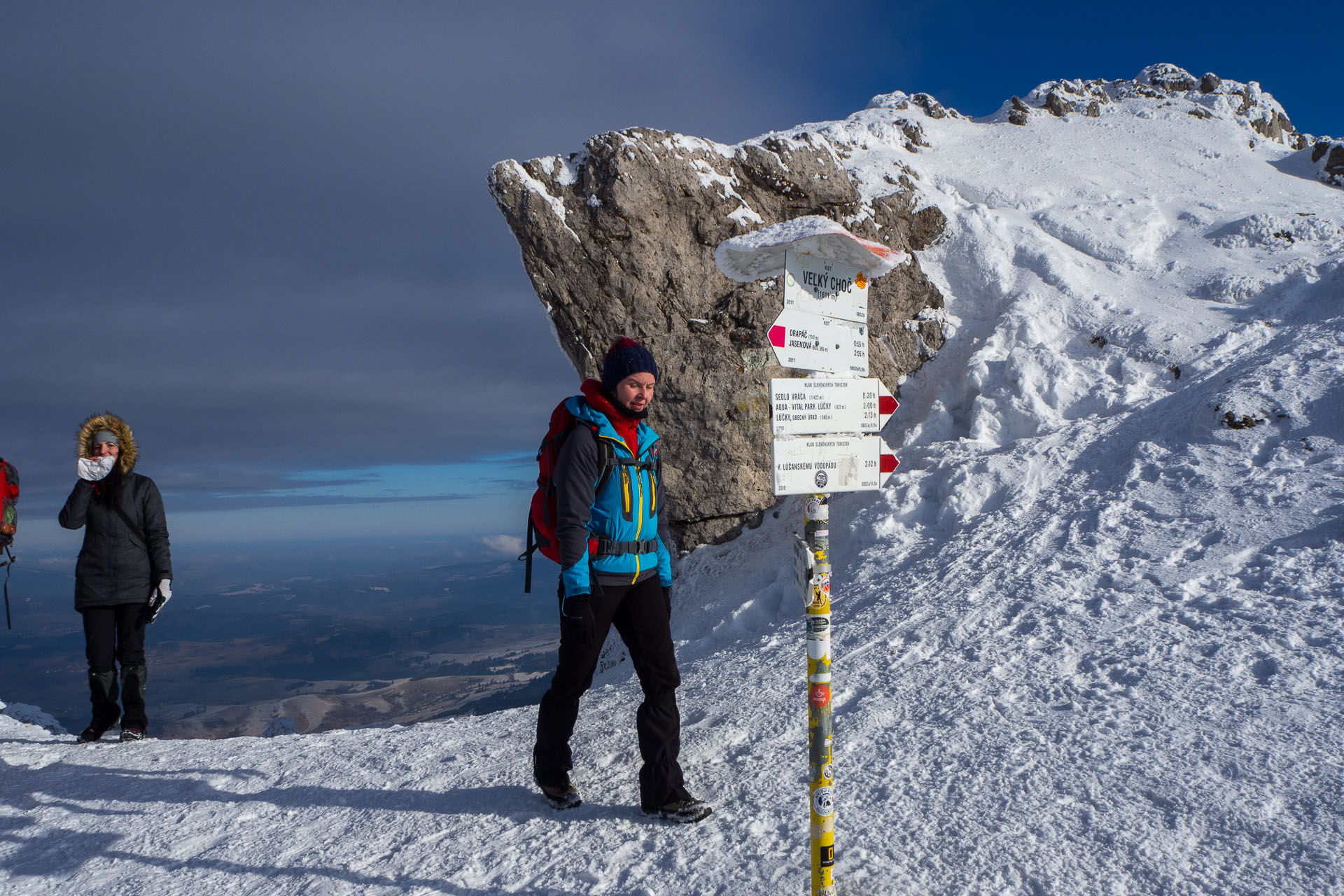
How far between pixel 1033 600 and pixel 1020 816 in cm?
227

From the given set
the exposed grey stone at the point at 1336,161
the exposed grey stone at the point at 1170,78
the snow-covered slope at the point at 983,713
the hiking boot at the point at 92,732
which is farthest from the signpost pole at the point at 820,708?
the exposed grey stone at the point at 1170,78

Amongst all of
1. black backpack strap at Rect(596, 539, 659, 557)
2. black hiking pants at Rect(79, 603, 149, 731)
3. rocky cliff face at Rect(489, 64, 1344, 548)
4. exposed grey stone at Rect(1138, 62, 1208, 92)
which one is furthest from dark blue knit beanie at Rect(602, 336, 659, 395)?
exposed grey stone at Rect(1138, 62, 1208, 92)

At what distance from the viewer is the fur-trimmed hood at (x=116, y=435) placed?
18.3 feet

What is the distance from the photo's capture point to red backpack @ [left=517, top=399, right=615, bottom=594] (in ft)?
10.8

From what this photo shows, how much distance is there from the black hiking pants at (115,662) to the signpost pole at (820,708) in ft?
19.7

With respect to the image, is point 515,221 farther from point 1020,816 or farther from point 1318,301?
point 1318,301

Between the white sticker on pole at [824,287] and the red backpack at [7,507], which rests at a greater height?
the white sticker on pole at [824,287]

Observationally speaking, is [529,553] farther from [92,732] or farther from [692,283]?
[692,283]

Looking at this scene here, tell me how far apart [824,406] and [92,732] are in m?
6.85

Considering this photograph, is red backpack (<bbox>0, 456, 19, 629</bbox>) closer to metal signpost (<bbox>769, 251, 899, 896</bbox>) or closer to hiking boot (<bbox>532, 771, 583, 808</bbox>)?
hiking boot (<bbox>532, 771, 583, 808</bbox>)

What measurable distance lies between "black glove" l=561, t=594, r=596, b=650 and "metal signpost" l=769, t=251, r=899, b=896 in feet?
3.51

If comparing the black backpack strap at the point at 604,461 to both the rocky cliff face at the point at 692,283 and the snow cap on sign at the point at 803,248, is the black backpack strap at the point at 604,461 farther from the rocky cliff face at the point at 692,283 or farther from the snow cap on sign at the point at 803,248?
the rocky cliff face at the point at 692,283

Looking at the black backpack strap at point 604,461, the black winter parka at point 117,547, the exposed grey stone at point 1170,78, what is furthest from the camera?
the exposed grey stone at point 1170,78

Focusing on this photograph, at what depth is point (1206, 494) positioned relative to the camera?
17.3 feet
